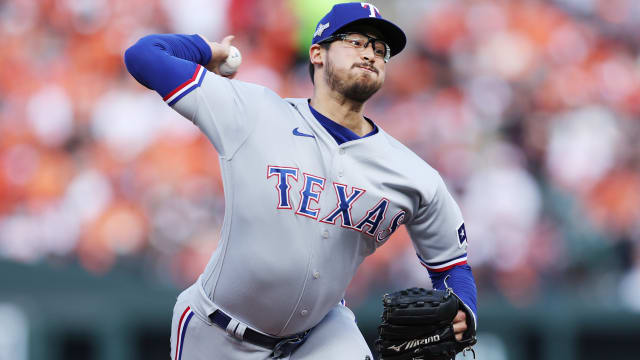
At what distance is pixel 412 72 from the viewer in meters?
8.20

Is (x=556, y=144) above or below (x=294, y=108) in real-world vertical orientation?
below

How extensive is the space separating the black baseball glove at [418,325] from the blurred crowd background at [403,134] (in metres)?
3.14

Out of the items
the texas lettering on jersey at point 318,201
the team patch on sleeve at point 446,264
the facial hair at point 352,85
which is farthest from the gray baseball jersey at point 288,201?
the team patch on sleeve at point 446,264

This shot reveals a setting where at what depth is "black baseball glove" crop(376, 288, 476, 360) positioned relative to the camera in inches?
112

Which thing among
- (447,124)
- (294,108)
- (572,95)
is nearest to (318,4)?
(447,124)

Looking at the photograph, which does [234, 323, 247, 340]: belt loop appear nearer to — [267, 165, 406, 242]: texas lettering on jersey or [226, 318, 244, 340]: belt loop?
[226, 318, 244, 340]: belt loop

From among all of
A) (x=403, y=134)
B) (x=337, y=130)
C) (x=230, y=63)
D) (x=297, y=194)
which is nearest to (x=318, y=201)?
(x=297, y=194)

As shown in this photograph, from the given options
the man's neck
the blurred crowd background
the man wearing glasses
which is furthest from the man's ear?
the blurred crowd background

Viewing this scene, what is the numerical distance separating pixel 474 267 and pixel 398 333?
3.74 m

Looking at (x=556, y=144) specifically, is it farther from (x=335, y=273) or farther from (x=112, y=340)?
(x=335, y=273)

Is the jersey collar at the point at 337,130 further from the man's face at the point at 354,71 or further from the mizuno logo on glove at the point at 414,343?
the mizuno logo on glove at the point at 414,343

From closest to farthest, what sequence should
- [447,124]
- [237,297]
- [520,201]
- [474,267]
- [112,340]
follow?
[237,297] → [112,340] → [474,267] → [520,201] → [447,124]

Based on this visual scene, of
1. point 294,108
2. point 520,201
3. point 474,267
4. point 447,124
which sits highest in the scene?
point 294,108

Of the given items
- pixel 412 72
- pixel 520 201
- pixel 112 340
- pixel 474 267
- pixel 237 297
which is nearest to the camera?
pixel 237 297
